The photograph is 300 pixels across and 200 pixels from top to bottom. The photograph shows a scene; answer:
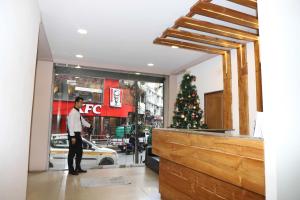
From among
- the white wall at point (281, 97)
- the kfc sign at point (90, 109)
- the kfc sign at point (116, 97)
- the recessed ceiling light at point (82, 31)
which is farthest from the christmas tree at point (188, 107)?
the white wall at point (281, 97)

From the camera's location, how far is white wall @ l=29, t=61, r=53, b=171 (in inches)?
201

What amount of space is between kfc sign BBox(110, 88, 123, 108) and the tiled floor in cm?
188

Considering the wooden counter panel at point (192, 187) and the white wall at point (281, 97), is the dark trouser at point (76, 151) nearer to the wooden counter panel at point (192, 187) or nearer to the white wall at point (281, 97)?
the wooden counter panel at point (192, 187)

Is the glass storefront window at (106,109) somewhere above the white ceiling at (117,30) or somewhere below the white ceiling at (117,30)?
below

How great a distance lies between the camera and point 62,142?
18.1ft

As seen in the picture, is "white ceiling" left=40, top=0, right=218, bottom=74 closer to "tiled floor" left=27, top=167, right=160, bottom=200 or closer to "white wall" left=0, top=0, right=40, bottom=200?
"white wall" left=0, top=0, right=40, bottom=200

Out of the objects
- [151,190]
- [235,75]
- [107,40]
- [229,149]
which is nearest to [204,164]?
[229,149]

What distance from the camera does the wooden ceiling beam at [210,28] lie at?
9.37 feet

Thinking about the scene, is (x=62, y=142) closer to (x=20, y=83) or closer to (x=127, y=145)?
(x=127, y=145)

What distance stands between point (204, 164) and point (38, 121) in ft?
14.5

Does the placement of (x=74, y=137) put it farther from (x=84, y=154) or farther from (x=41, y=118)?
(x=41, y=118)

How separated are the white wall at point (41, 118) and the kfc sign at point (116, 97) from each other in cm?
161

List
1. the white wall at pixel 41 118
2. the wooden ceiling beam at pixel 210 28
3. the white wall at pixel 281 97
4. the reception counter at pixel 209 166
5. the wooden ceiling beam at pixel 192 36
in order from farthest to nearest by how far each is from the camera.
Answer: the white wall at pixel 41 118, the wooden ceiling beam at pixel 192 36, the wooden ceiling beam at pixel 210 28, the reception counter at pixel 209 166, the white wall at pixel 281 97

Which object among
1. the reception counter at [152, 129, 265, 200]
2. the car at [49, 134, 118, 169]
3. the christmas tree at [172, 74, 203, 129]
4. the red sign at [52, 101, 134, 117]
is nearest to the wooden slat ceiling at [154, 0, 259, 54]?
the reception counter at [152, 129, 265, 200]
